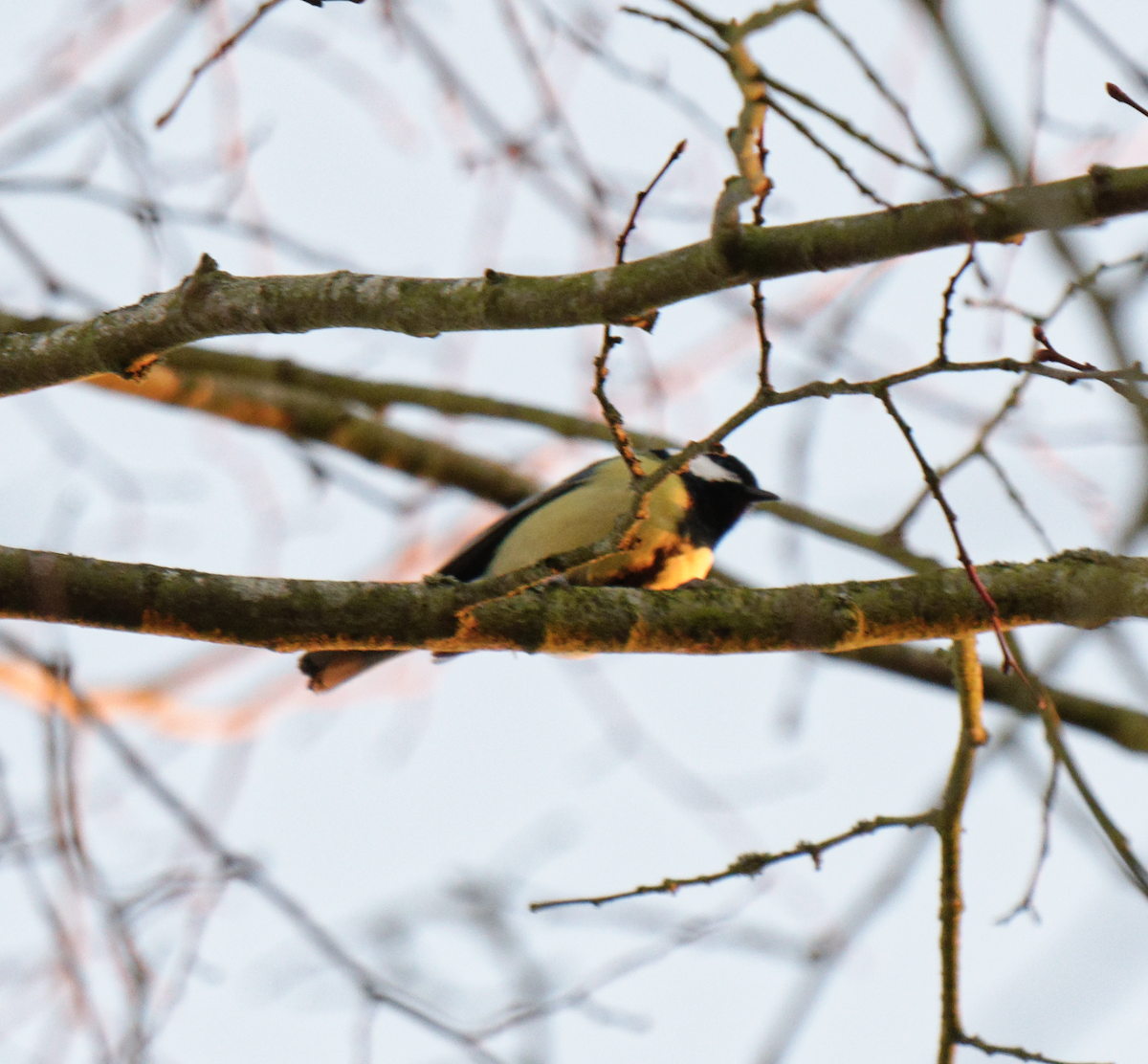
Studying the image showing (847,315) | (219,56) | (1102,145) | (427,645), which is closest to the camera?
(427,645)

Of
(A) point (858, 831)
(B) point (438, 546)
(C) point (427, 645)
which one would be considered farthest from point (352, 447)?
(A) point (858, 831)

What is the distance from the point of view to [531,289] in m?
2.08

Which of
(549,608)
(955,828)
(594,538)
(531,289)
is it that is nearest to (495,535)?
(594,538)


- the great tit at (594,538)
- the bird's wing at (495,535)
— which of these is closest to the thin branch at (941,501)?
the great tit at (594,538)

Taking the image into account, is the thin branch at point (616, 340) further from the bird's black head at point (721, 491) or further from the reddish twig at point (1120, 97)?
the bird's black head at point (721, 491)

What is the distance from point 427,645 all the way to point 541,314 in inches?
27.9

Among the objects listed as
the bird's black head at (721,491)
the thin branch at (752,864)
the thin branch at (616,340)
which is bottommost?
the thin branch at (752,864)

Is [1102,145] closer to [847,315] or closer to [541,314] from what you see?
[847,315]

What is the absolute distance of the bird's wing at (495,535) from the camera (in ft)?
13.4

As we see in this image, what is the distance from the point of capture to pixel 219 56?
259cm

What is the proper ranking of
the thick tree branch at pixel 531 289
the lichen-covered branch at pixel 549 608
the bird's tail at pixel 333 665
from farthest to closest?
1. the bird's tail at pixel 333 665
2. the lichen-covered branch at pixel 549 608
3. the thick tree branch at pixel 531 289

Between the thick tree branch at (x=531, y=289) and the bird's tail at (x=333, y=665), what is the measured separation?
1130 mm

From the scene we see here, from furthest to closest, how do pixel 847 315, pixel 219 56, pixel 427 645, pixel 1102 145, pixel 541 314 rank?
pixel 847 315 < pixel 1102 145 < pixel 219 56 < pixel 427 645 < pixel 541 314

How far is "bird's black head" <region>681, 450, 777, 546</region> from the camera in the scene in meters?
4.32
